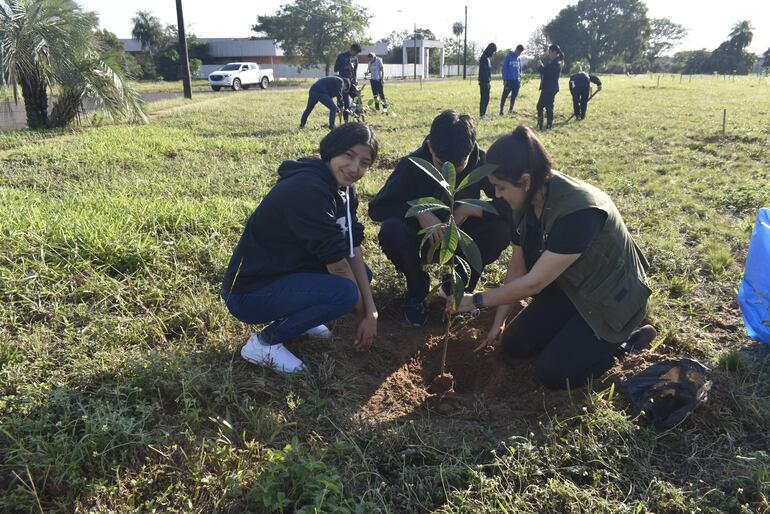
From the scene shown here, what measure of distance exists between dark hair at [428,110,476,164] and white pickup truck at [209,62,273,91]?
23642mm

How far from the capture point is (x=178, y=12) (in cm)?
1688

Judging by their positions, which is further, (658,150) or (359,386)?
(658,150)

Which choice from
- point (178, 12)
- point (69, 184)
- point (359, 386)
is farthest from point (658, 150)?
point (178, 12)

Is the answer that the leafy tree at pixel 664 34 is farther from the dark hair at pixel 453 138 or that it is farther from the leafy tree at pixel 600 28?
the dark hair at pixel 453 138

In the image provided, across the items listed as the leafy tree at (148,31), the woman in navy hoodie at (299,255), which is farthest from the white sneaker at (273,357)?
the leafy tree at (148,31)

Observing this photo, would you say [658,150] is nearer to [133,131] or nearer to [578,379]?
[578,379]

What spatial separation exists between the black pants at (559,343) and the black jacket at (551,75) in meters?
8.01

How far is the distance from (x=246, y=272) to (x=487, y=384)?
1.31m

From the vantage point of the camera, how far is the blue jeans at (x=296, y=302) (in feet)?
7.52

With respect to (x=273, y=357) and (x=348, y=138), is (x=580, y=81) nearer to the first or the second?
(x=348, y=138)

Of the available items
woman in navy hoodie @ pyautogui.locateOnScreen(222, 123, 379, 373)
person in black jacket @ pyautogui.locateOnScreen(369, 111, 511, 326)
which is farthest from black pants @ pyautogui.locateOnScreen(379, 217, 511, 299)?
woman in navy hoodie @ pyautogui.locateOnScreen(222, 123, 379, 373)

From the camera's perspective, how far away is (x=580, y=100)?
11.1m

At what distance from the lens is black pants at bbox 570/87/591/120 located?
10.8m

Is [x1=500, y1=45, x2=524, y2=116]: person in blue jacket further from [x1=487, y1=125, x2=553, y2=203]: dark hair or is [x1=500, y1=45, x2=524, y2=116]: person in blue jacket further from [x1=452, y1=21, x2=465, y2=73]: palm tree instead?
[x1=452, y1=21, x2=465, y2=73]: palm tree
